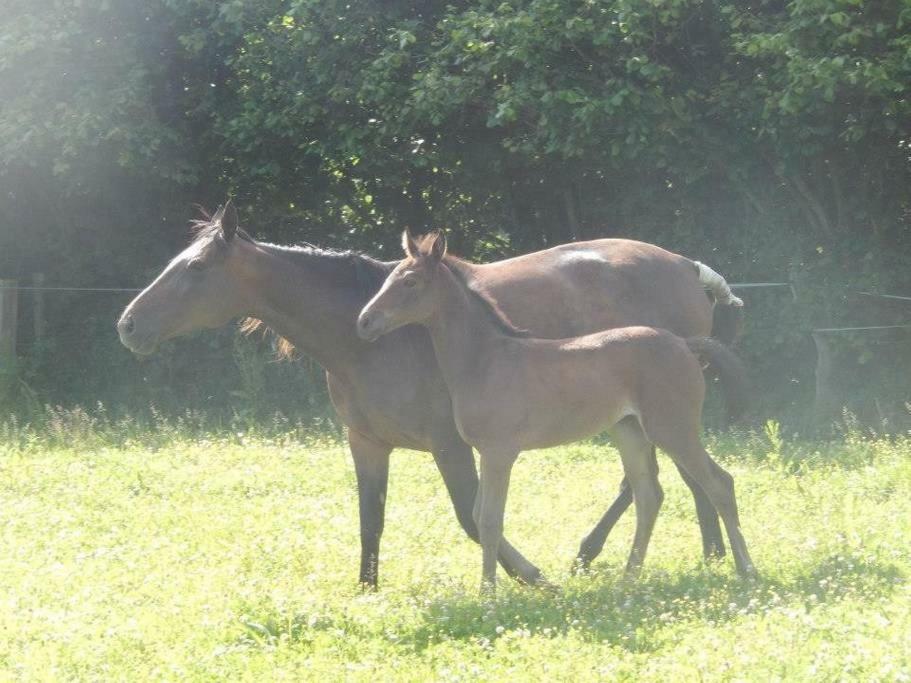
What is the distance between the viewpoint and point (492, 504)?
635cm

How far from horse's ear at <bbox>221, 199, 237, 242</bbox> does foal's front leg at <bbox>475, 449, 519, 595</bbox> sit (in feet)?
6.03

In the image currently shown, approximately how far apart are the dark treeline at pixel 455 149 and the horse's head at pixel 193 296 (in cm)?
548

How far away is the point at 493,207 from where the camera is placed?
15.1 meters

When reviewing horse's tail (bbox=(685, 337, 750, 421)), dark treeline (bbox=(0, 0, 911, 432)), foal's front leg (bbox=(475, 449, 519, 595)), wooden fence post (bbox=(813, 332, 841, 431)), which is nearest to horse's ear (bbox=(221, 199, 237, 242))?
foal's front leg (bbox=(475, 449, 519, 595))

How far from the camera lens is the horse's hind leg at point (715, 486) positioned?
6.54 m

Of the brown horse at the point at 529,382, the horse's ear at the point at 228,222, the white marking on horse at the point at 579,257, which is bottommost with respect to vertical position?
the brown horse at the point at 529,382

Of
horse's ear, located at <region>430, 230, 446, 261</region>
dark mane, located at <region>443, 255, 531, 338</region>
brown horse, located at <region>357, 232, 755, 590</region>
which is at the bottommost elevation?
brown horse, located at <region>357, 232, 755, 590</region>

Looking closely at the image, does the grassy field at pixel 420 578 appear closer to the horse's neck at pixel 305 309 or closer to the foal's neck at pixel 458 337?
the foal's neck at pixel 458 337

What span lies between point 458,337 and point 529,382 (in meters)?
0.44

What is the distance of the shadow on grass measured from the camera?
5.61m

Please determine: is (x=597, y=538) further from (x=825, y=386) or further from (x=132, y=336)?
(x=825, y=386)

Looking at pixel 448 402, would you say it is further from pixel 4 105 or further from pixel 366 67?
pixel 4 105

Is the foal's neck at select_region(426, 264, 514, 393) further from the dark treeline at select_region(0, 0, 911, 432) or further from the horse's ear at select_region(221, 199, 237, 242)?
the dark treeline at select_region(0, 0, 911, 432)

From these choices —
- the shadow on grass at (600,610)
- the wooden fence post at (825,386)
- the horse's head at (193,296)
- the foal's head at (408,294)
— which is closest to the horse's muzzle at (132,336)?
the horse's head at (193,296)
